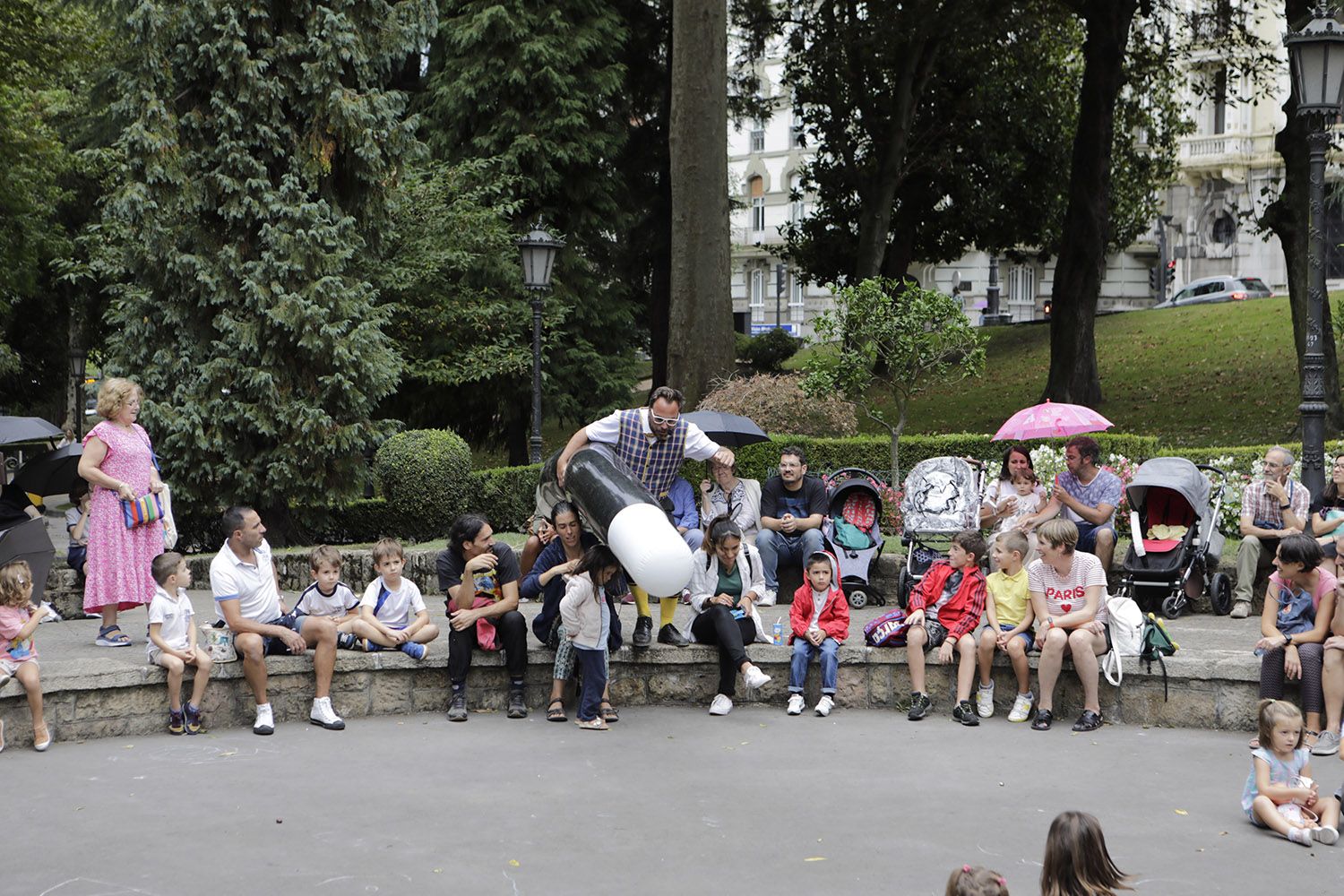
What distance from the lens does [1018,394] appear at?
32156 millimetres

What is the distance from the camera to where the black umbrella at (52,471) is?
12.2 meters

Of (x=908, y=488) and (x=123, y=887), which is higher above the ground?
(x=908, y=488)

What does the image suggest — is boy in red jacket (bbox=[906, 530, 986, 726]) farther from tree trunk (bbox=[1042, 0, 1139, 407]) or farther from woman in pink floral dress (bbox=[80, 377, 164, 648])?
tree trunk (bbox=[1042, 0, 1139, 407])

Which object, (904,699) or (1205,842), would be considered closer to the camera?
(1205,842)

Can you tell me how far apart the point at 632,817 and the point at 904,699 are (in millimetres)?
3018

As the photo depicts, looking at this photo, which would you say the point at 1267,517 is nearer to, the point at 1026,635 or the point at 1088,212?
the point at 1026,635

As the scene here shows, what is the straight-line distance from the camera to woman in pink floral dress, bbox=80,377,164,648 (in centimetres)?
1005

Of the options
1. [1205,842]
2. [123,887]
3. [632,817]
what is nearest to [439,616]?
[632,817]

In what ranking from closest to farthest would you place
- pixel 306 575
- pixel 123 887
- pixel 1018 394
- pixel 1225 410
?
1. pixel 123 887
2. pixel 306 575
3. pixel 1225 410
4. pixel 1018 394

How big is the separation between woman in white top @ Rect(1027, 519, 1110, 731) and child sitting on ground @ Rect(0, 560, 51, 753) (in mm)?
6059

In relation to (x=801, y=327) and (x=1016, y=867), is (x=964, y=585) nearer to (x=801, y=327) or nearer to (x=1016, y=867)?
(x=1016, y=867)

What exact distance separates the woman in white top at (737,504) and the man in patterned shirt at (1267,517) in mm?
3862

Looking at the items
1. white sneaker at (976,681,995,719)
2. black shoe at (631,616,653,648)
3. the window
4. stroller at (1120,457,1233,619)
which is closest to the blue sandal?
black shoe at (631,616,653,648)

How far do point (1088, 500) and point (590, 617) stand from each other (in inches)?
169
